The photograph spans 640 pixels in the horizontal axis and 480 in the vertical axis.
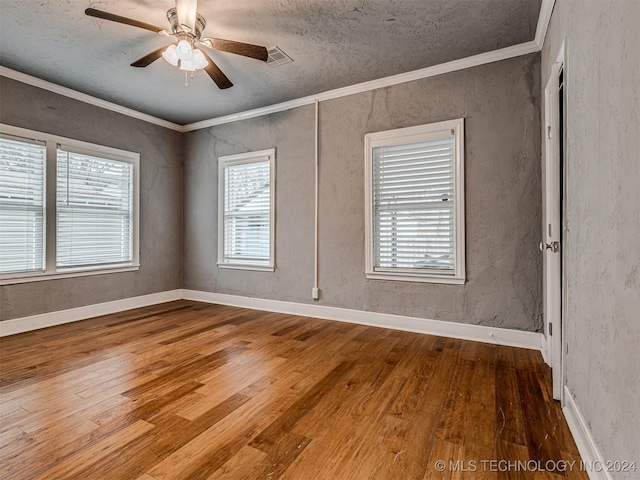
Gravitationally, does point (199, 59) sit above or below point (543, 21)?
below

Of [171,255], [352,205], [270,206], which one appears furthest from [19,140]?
[352,205]

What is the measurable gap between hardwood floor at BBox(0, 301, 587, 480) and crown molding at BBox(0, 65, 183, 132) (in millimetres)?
2678

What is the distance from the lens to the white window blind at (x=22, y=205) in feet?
10.9

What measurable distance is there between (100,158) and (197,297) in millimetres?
2300

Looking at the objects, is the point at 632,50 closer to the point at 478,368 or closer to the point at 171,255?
the point at 478,368

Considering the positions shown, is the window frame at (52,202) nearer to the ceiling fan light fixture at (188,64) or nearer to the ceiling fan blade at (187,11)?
the ceiling fan light fixture at (188,64)

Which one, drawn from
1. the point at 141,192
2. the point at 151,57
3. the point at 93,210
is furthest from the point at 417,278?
the point at 93,210

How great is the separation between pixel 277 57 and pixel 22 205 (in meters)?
3.09

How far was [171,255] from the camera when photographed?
198 inches

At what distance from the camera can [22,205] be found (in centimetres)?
344

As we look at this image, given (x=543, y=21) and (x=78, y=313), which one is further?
(x=78, y=313)

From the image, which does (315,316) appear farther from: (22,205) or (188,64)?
(22,205)

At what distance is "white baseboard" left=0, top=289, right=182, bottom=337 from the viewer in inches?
133

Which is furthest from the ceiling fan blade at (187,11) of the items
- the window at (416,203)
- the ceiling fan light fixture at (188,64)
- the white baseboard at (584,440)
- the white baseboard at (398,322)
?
the white baseboard at (584,440)
